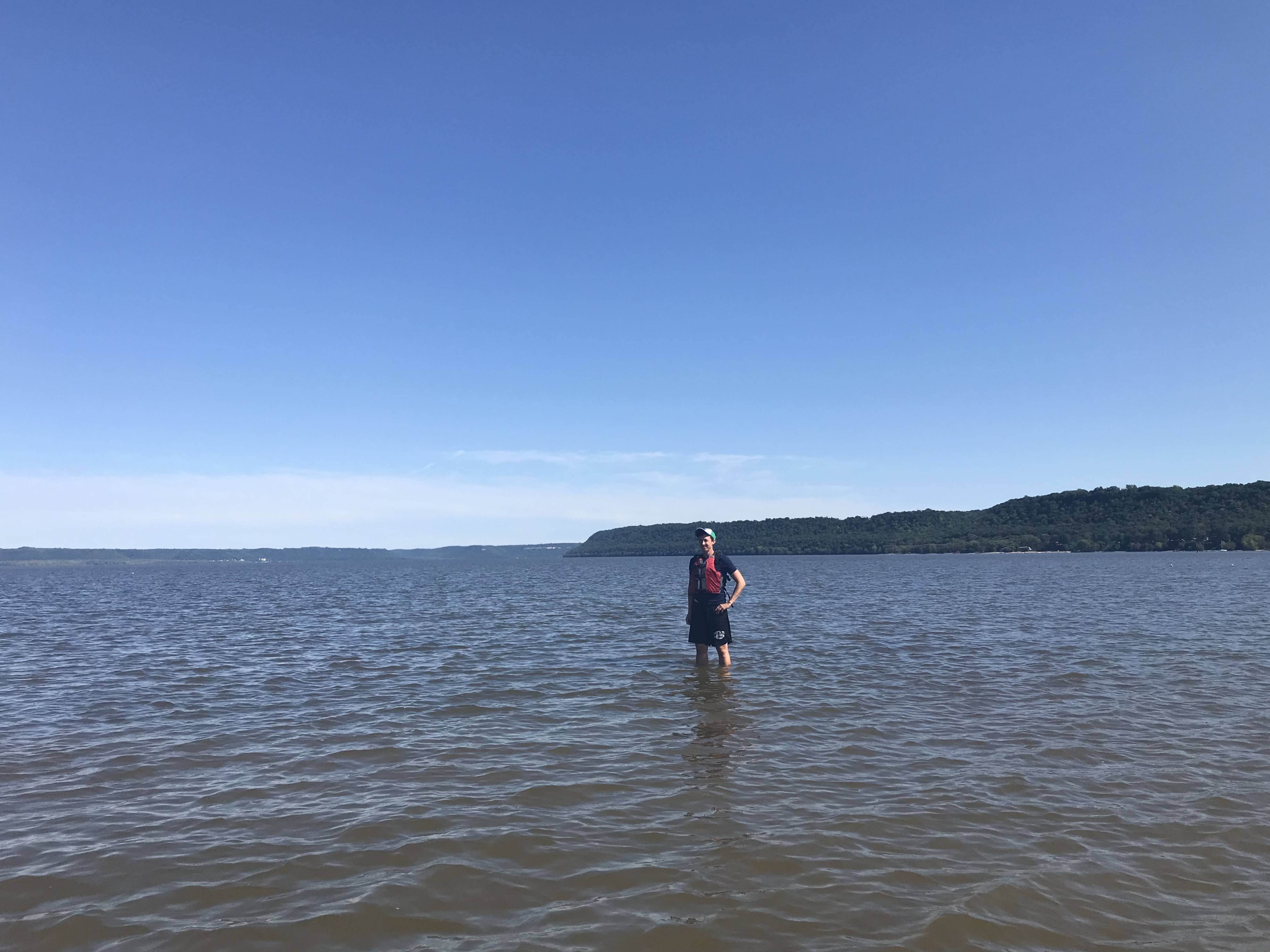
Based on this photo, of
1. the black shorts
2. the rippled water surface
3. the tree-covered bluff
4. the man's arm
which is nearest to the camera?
the rippled water surface

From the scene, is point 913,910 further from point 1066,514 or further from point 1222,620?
point 1066,514

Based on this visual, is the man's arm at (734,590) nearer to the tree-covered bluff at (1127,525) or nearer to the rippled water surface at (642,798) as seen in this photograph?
the rippled water surface at (642,798)

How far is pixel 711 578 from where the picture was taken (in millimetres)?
15367

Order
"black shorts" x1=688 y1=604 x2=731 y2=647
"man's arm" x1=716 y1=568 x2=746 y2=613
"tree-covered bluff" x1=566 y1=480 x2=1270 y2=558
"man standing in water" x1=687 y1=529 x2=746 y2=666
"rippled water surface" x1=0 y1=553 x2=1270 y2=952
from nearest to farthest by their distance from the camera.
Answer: "rippled water surface" x1=0 y1=553 x2=1270 y2=952, "man's arm" x1=716 y1=568 x2=746 y2=613, "man standing in water" x1=687 y1=529 x2=746 y2=666, "black shorts" x1=688 y1=604 x2=731 y2=647, "tree-covered bluff" x1=566 y1=480 x2=1270 y2=558

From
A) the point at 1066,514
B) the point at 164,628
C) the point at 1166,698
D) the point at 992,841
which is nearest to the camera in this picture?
the point at 992,841

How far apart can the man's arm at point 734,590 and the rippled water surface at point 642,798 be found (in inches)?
58.7

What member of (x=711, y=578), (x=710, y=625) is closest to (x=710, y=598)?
(x=711, y=578)

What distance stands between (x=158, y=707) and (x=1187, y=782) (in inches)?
596

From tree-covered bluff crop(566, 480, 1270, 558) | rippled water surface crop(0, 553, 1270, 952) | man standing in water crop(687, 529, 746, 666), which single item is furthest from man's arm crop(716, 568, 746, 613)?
tree-covered bluff crop(566, 480, 1270, 558)

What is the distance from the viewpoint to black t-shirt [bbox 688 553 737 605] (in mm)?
15195

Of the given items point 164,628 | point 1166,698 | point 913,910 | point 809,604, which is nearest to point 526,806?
point 913,910

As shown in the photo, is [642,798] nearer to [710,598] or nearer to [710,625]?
[710,598]

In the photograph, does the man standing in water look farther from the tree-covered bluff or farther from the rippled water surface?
the tree-covered bluff

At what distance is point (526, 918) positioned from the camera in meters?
5.67
